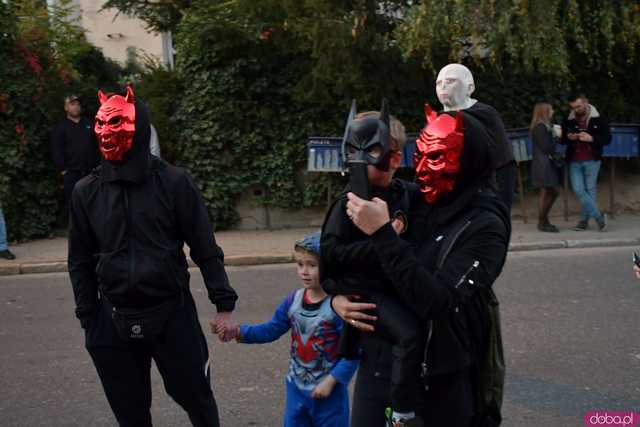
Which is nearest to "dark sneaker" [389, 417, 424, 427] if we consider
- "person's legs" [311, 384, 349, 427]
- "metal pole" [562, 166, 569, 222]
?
"person's legs" [311, 384, 349, 427]

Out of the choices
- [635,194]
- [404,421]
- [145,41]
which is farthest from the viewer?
[145,41]

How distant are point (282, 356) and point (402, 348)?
3.66 meters

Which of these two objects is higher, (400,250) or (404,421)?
(400,250)

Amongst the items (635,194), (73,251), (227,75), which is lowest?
(635,194)

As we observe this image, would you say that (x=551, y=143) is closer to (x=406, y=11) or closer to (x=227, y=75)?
(x=406, y=11)

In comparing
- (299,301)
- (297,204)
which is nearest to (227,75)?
(297,204)

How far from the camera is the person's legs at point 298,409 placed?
3.81 m

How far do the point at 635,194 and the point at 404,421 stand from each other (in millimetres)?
11084

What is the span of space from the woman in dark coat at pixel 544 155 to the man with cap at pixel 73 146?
221 inches

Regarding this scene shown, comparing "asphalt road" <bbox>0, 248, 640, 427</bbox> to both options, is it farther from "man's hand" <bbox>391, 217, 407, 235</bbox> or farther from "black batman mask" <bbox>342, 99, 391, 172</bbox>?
"black batman mask" <bbox>342, 99, 391, 172</bbox>

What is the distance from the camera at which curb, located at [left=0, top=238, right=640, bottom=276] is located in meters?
10.0

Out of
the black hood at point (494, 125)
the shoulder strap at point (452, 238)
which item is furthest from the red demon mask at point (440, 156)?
the black hood at point (494, 125)

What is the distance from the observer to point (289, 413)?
3.85m

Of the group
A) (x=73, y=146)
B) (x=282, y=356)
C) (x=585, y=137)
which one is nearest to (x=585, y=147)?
A: (x=585, y=137)
